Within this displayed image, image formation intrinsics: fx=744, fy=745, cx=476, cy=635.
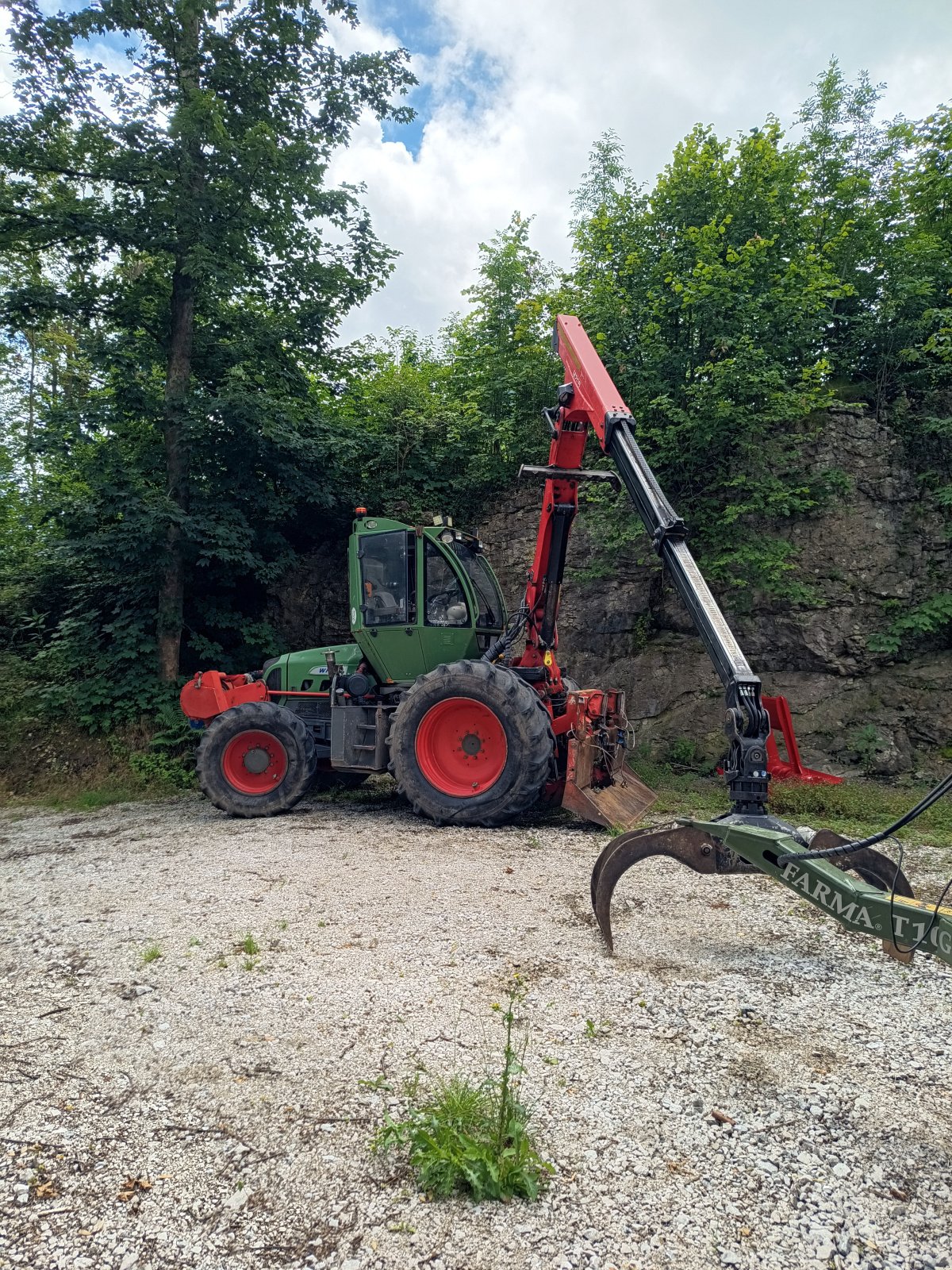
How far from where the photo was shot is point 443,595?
7266 millimetres

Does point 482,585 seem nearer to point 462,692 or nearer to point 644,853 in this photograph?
point 462,692

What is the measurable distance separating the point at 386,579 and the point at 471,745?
1.86 metres

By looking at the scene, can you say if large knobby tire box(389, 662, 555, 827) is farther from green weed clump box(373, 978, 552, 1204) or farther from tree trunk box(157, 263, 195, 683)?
tree trunk box(157, 263, 195, 683)

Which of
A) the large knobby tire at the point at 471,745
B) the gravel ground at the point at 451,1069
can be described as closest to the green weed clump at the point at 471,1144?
the gravel ground at the point at 451,1069

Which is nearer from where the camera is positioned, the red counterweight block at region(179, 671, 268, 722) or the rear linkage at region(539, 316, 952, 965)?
the rear linkage at region(539, 316, 952, 965)

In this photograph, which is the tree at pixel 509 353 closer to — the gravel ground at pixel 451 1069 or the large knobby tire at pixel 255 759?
the large knobby tire at pixel 255 759

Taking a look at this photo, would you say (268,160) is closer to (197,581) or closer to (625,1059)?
(197,581)

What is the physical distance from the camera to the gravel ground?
70.7 inches

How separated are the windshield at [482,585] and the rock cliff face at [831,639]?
229 centimetres

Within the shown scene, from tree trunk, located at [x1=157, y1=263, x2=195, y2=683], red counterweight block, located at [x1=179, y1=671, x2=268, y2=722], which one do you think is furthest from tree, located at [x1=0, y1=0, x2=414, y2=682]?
red counterweight block, located at [x1=179, y1=671, x2=268, y2=722]

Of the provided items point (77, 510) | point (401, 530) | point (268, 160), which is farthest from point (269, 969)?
point (268, 160)

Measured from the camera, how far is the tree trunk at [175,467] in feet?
32.6


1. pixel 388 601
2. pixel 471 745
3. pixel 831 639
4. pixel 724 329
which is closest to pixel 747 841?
pixel 471 745

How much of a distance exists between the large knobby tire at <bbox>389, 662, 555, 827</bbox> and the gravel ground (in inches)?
61.8
